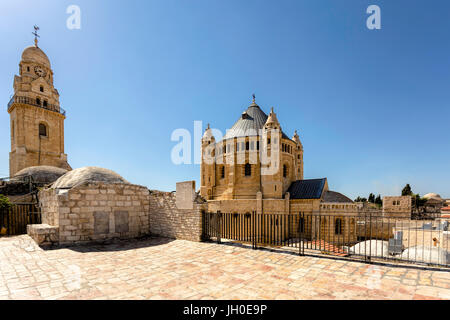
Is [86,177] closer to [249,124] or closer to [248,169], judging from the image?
[248,169]

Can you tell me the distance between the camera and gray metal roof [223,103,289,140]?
25.9 meters

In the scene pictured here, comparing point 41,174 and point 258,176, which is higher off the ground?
point 41,174

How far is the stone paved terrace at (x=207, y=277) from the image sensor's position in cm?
361

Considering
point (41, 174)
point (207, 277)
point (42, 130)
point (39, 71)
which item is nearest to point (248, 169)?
point (41, 174)

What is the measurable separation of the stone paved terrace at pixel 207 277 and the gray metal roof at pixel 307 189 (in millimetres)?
17134

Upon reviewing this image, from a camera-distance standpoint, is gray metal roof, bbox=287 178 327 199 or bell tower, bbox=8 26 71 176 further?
bell tower, bbox=8 26 71 176

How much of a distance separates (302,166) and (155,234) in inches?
1111

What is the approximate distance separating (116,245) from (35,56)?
30988 mm

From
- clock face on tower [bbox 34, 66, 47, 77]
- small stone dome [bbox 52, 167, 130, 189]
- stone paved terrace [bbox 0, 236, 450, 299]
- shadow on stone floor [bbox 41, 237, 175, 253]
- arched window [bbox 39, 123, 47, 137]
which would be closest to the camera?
stone paved terrace [bbox 0, 236, 450, 299]

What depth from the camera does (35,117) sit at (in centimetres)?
2386

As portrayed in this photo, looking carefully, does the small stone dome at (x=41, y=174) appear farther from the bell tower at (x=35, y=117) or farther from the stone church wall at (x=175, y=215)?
the stone church wall at (x=175, y=215)

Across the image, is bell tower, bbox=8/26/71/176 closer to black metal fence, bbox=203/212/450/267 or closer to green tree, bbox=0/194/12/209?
green tree, bbox=0/194/12/209

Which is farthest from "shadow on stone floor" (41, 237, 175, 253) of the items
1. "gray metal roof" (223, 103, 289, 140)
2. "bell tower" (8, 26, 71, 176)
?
"bell tower" (8, 26, 71, 176)
